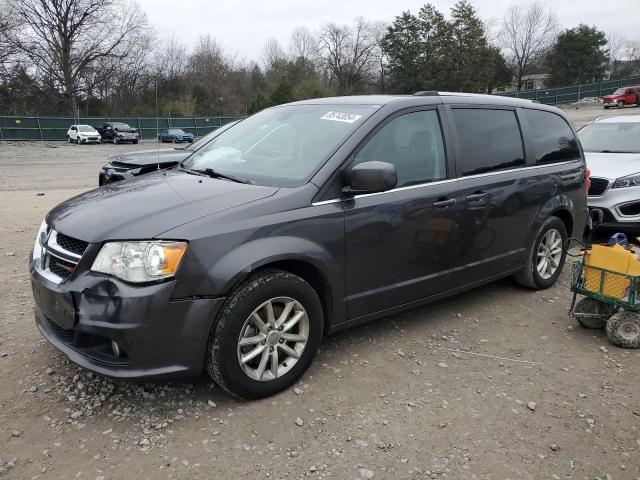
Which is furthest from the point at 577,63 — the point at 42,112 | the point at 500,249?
the point at 500,249

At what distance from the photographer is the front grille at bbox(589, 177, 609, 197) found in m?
6.68

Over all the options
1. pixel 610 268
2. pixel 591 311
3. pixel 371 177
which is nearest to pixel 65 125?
pixel 371 177

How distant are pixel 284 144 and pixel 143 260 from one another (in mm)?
1481

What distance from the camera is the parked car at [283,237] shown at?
272 centimetres

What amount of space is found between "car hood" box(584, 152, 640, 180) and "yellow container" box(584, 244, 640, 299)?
10.2 ft

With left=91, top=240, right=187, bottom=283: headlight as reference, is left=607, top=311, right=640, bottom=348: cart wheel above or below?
below

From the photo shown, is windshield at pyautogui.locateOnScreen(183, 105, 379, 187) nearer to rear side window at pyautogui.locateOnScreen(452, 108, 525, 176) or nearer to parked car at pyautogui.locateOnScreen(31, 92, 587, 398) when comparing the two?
parked car at pyautogui.locateOnScreen(31, 92, 587, 398)

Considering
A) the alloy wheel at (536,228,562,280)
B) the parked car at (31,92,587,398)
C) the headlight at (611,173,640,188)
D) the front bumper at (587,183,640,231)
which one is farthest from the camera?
the headlight at (611,173,640,188)

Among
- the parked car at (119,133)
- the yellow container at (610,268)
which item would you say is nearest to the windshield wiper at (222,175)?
the yellow container at (610,268)

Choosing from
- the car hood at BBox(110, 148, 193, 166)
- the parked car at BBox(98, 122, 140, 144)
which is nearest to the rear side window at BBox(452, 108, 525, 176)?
the car hood at BBox(110, 148, 193, 166)

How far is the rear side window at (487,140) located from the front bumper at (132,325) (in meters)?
2.39

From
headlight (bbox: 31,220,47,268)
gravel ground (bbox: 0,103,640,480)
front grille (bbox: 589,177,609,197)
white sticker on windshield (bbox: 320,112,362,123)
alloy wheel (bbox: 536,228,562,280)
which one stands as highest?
white sticker on windshield (bbox: 320,112,362,123)

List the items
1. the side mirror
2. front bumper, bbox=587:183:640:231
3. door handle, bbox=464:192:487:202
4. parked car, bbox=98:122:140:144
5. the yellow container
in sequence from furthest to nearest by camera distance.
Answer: parked car, bbox=98:122:140:144 < front bumper, bbox=587:183:640:231 < door handle, bbox=464:192:487:202 < the yellow container < the side mirror

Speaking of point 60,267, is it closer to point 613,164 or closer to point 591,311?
point 591,311
